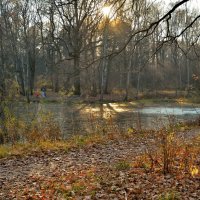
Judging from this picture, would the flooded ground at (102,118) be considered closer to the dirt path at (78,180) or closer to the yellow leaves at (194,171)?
the dirt path at (78,180)

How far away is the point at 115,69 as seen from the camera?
163 ft

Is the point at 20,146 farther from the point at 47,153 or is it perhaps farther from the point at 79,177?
the point at 79,177

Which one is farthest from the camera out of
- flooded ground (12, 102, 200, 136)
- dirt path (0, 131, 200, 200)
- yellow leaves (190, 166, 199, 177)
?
flooded ground (12, 102, 200, 136)

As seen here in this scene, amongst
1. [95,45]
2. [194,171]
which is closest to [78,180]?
[194,171]

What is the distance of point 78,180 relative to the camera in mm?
7113

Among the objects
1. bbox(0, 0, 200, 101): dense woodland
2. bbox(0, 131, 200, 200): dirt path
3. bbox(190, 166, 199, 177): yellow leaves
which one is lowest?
bbox(0, 131, 200, 200): dirt path

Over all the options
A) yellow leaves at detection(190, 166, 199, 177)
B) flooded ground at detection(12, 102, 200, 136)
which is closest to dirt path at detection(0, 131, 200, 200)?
yellow leaves at detection(190, 166, 199, 177)

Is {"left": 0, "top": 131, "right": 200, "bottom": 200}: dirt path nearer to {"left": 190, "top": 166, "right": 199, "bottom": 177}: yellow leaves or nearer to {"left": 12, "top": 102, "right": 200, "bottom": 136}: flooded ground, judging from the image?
{"left": 190, "top": 166, "right": 199, "bottom": 177}: yellow leaves

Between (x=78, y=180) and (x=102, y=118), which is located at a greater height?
(x=102, y=118)

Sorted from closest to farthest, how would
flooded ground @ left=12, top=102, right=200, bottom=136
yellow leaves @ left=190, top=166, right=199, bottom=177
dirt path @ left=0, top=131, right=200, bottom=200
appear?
dirt path @ left=0, top=131, right=200, bottom=200, yellow leaves @ left=190, top=166, right=199, bottom=177, flooded ground @ left=12, top=102, right=200, bottom=136

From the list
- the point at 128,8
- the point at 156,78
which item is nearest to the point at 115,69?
the point at 156,78

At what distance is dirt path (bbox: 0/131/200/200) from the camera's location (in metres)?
6.16

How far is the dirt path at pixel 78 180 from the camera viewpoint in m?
6.16

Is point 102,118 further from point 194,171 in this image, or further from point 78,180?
point 194,171
